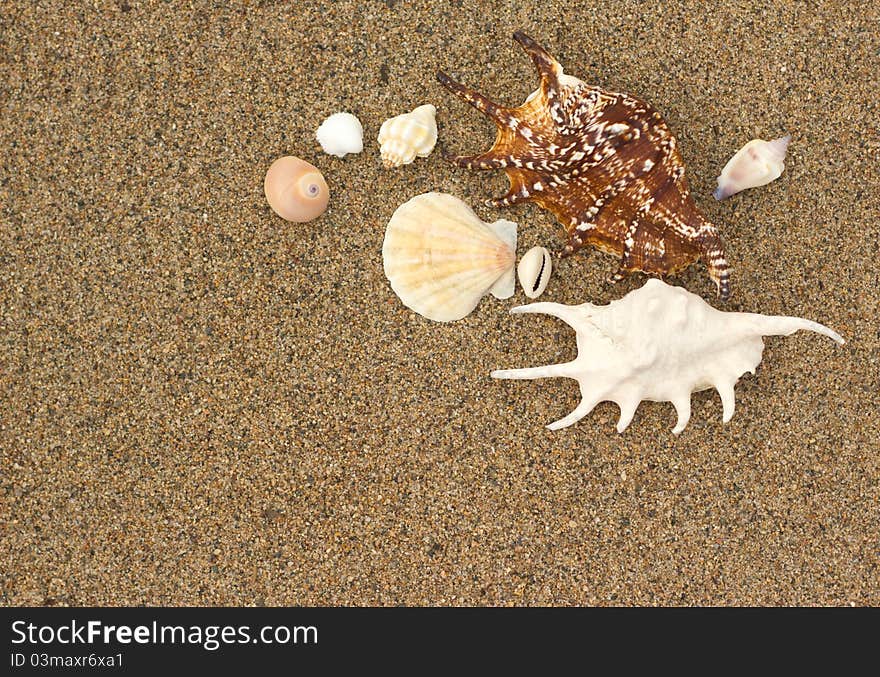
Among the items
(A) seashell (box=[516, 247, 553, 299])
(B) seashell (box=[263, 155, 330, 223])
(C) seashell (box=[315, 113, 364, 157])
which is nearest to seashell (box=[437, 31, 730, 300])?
(A) seashell (box=[516, 247, 553, 299])

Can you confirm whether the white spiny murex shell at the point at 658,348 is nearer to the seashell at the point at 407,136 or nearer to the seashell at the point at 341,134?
the seashell at the point at 407,136

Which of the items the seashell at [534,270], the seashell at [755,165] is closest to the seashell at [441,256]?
the seashell at [534,270]

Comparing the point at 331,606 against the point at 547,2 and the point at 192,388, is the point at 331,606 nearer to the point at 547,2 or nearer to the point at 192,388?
the point at 192,388

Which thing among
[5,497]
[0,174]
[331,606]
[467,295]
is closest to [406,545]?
[331,606]

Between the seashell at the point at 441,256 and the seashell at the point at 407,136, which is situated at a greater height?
the seashell at the point at 407,136

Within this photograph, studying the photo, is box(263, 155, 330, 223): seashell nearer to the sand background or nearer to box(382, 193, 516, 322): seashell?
the sand background

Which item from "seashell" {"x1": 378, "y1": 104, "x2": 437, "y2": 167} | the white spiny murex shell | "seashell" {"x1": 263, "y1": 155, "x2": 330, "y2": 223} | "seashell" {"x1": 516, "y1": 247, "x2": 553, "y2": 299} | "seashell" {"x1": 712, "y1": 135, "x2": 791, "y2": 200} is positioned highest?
"seashell" {"x1": 378, "y1": 104, "x2": 437, "y2": 167}
